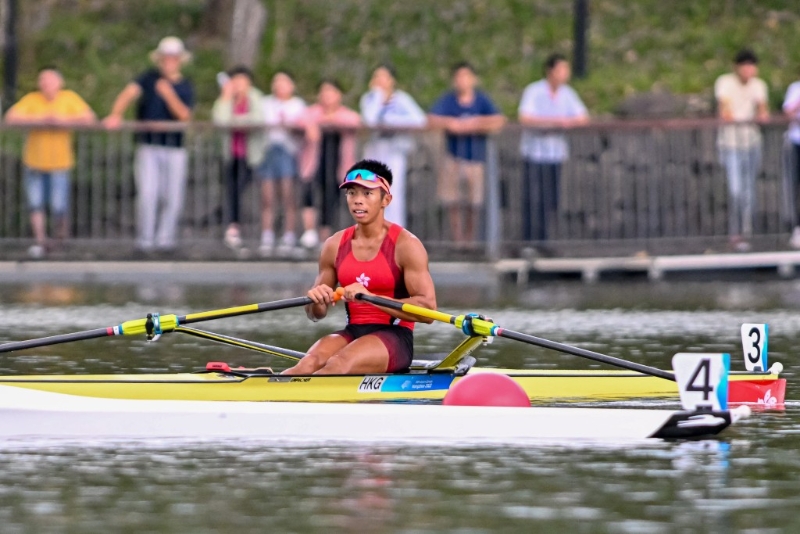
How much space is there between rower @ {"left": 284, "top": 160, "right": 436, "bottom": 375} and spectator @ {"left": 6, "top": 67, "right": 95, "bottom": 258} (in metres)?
9.58

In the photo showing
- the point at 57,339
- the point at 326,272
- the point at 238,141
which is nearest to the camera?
the point at 57,339

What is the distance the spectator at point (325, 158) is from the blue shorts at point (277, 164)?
0.42 feet

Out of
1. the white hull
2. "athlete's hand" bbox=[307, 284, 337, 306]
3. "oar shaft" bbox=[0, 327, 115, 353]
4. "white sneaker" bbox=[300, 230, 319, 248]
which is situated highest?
"white sneaker" bbox=[300, 230, 319, 248]

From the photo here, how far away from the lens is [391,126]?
803 inches

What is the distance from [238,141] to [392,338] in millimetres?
9868

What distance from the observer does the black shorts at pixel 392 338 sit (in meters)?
11.0

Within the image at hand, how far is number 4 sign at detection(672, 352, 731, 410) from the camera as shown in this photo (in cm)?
939

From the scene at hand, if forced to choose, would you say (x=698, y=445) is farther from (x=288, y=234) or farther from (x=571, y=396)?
(x=288, y=234)

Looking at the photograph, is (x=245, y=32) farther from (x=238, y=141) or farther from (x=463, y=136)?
(x=463, y=136)

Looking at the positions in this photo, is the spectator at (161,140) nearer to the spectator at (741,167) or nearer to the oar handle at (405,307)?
the spectator at (741,167)

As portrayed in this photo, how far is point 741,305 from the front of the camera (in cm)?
1764

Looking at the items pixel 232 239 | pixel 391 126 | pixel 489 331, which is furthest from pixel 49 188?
pixel 489 331

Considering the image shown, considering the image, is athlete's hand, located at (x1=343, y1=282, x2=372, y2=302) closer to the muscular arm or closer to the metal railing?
the muscular arm

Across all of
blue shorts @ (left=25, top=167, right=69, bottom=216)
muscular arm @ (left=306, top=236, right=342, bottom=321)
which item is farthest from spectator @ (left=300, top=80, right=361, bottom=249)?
muscular arm @ (left=306, top=236, right=342, bottom=321)
